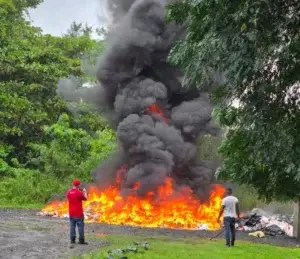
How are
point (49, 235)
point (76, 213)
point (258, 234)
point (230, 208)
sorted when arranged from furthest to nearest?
point (258, 234) → point (49, 235) → point (230, 208) → point (76, 213)

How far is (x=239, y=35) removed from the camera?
629 cm

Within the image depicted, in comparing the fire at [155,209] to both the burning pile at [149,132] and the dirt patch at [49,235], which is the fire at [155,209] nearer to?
the burning pile at [149,132]

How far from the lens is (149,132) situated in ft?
71.8

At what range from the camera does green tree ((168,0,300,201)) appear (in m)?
6.25

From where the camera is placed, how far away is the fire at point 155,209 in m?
19.6

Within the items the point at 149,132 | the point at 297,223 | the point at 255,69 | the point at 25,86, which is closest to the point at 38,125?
the point at 25,86

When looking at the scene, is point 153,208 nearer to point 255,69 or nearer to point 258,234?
point 258,234

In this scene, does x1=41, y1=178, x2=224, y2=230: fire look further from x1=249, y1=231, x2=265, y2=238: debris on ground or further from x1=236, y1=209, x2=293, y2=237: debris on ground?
x1=249, y1=231, x2=265, y2=238: debris on ground

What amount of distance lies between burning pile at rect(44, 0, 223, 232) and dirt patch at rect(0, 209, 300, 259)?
2118 millimetres

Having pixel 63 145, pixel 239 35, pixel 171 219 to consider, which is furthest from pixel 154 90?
pixel 239 35

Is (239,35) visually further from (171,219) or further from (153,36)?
(153,36)

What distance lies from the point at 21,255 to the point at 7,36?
23.3 meters

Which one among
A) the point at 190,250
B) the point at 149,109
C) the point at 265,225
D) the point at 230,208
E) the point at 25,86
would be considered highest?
the point at 25,86

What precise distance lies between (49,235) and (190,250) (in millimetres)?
4410
